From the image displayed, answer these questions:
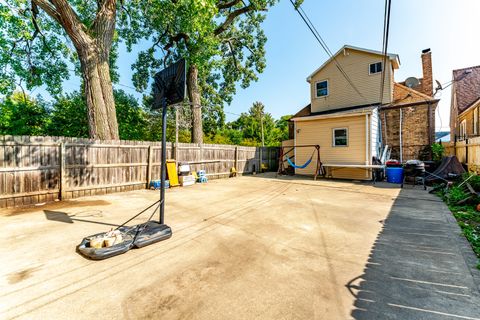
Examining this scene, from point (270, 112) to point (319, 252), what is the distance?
106 ft

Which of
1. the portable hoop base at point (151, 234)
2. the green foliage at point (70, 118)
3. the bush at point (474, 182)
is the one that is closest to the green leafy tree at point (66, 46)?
the green foliage at point (70, 118)

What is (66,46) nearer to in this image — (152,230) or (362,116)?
(152,230)

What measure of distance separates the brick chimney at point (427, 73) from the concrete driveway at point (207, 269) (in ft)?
36.3

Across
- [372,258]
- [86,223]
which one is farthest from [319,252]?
[86,223]

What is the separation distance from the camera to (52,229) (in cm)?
343

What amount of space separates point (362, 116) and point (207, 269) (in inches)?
373

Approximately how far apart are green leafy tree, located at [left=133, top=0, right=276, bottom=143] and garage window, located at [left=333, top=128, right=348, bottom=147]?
6.76 m

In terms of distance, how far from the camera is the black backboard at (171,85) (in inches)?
126

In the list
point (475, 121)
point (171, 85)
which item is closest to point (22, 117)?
point (171, 85)

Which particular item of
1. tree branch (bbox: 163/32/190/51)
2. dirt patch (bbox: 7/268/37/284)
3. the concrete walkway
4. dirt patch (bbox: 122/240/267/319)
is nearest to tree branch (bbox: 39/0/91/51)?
tree branch (bbox: 163/32/190/51)

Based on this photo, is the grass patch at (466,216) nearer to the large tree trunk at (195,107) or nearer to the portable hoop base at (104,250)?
the portable hoop base at (104,250)

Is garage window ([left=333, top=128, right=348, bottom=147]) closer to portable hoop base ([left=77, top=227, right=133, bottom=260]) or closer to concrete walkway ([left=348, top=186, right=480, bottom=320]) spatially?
concrete walkway ([left=348, top=186, right=480, bottom=320])

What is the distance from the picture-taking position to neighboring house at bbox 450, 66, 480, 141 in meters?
11.3

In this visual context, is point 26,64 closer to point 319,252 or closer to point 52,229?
point 52,229
